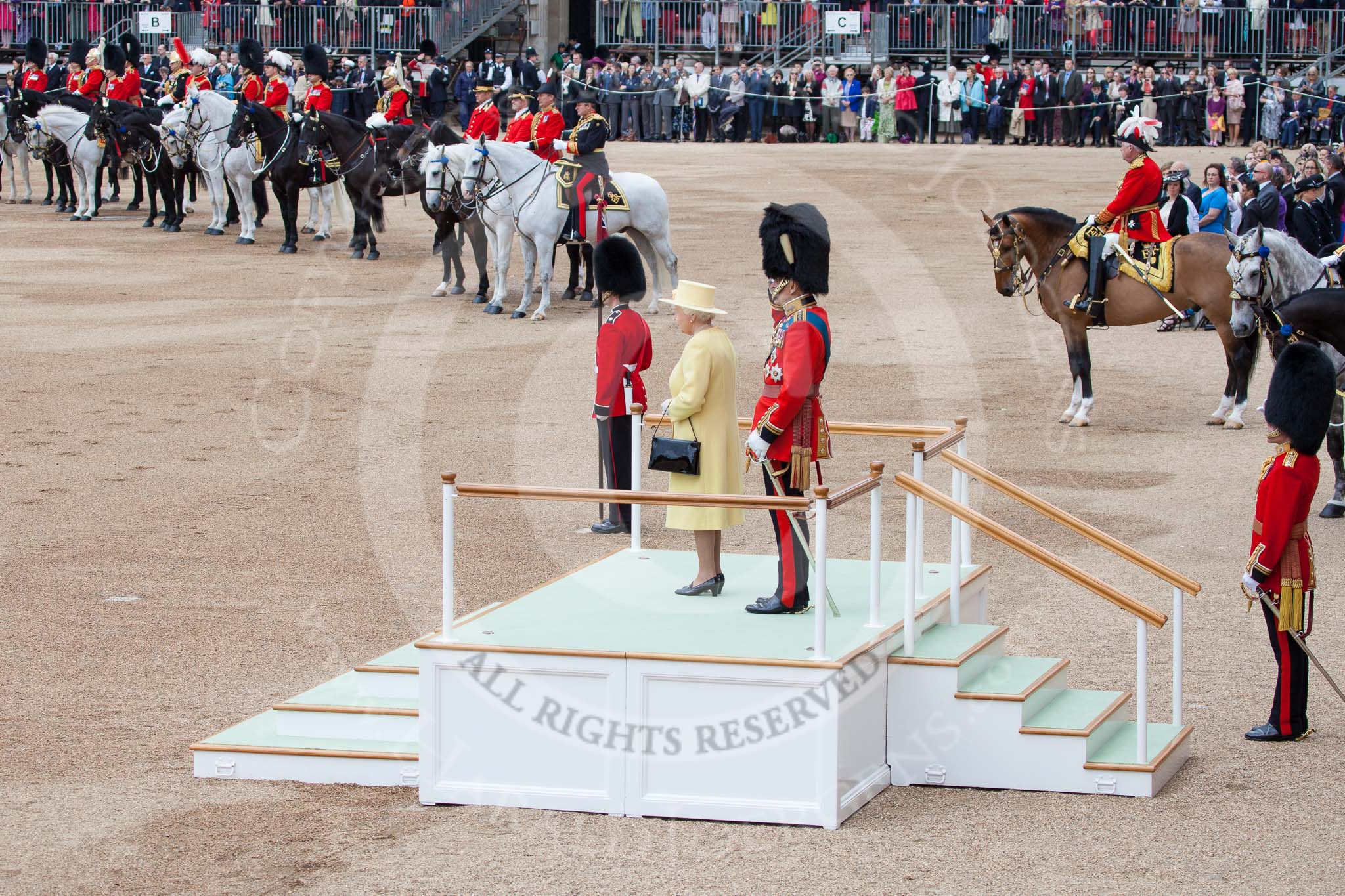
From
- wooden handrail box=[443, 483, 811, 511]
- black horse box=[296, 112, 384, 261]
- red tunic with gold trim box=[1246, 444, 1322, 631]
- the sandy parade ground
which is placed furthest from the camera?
black horse box=[296, 112, 384, 261]

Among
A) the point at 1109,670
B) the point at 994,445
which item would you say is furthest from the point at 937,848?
the point at 994,445

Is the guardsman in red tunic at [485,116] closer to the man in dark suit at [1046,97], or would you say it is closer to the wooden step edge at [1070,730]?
the wooden step edge at [1070,730]

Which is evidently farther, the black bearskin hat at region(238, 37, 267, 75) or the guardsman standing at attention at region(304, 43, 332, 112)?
the black bearskin hat at region(238, 37, 267, 75)

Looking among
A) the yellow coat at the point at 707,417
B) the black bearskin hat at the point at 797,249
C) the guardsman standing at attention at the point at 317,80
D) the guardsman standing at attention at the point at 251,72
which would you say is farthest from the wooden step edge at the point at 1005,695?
the guardsman standing at attention at the point at 251,72

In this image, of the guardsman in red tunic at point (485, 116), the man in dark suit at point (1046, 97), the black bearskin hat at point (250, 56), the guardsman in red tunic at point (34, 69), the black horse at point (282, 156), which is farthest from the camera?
the man in dark suit at point (1046, 97)

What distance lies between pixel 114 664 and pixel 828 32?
33.0 meters

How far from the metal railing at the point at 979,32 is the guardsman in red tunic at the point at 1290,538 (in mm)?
32120

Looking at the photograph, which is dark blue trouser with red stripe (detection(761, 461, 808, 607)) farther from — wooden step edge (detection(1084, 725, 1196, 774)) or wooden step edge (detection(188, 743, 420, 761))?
wooden step edge (detection(188, 743, 420, 761))

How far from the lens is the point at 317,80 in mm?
26094

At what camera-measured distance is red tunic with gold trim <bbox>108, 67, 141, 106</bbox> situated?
29970 mm

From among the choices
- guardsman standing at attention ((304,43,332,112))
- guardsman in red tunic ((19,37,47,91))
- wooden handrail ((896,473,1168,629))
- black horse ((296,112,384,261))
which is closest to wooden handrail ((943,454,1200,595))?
wooden handrail ((896,473,1168,629))

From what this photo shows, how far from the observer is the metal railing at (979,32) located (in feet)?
124

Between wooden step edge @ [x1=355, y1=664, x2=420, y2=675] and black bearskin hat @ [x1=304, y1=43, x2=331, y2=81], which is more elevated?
black bearskin hat @ [x1=304, y1=43, x2=331, y2=81]

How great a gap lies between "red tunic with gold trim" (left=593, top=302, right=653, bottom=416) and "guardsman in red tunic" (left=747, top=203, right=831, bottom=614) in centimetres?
300
